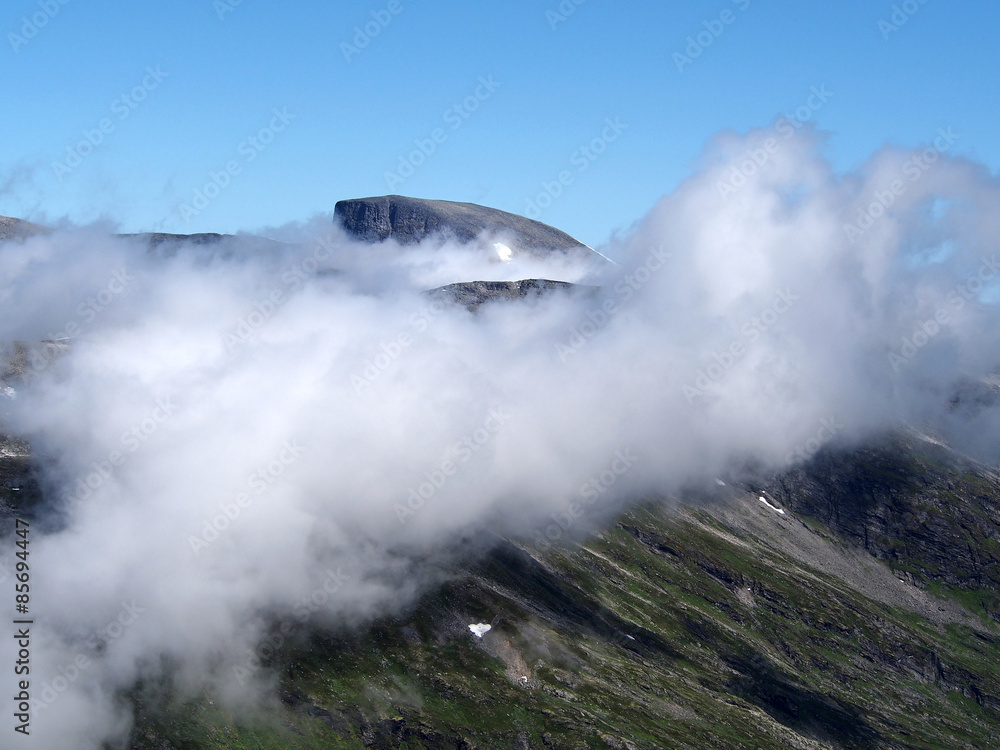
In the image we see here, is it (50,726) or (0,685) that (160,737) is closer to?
(50,726)

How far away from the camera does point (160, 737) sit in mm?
199500

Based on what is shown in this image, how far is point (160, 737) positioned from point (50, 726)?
22781 millimetres

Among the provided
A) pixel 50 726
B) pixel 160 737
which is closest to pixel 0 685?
pixel 50 726

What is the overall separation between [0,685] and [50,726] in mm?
14857

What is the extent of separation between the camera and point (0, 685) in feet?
639

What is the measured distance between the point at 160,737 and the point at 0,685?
35997mm

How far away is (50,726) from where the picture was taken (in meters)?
192
